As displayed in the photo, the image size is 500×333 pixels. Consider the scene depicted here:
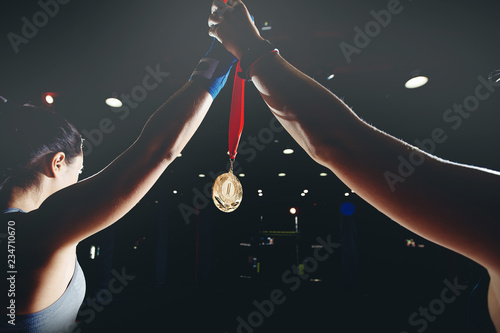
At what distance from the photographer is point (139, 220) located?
11.1 m

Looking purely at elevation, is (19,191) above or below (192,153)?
below

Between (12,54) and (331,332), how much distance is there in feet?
20.1

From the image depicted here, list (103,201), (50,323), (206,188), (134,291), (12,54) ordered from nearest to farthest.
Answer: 1. (103,201)
2. (50,323)
3. (12,54)
4. (134,291)
5. (206,188)

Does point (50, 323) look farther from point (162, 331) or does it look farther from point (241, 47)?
point (162, 331)

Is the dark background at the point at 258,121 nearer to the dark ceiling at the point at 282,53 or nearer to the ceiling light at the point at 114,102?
the dark ceiling at the point at 282,53

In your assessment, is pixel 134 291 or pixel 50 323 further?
pixel 134 291

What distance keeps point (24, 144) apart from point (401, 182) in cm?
136

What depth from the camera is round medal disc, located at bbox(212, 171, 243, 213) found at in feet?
3.29

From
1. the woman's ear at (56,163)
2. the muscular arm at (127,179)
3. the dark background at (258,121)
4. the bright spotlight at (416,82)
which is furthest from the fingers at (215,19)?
the bright spotlight at (416,82)

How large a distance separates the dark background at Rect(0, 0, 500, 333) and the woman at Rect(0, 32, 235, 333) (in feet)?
5.98

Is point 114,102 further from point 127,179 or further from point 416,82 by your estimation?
point 416,82

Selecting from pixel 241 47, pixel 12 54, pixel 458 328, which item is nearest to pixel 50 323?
pixel 241 47

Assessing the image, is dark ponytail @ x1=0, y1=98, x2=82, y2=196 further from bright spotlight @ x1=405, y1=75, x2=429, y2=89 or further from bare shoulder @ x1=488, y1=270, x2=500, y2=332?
bright spotlight @ x1=405, y1=75, x2=429, y2=89

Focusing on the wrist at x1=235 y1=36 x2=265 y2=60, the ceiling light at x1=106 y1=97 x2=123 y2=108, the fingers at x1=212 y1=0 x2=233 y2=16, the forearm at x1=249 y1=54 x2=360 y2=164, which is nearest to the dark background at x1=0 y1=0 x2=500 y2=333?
the ceiling light at x1=106 y1=97 x2=123 y2=108
